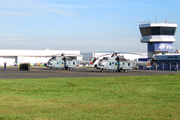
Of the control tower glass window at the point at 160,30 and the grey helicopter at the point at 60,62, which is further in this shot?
the control tower glass window at the point at 160,30

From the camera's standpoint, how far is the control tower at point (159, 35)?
74.7 meters

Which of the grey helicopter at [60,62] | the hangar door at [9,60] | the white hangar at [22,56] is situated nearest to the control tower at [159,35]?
the grey helicopter at [60,62]

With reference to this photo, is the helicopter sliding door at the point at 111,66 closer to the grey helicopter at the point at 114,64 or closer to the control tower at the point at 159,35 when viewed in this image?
the grey helicopter at the point at 114,64

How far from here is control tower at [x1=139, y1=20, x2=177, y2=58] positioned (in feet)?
245

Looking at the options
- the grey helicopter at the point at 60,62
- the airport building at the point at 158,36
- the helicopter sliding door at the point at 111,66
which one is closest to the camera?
the helicopter sliding door at the point at 111,66

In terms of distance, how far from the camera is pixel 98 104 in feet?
40.6

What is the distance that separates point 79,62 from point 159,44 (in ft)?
88.8

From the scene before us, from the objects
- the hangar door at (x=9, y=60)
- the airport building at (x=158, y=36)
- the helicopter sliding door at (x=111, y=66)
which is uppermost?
the airport building at (x=158, y=36)

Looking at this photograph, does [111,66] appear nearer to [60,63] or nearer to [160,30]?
[60,63]

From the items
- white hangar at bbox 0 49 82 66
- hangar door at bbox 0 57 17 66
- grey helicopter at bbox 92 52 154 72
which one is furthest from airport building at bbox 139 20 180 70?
hangar door at bbox 0 57 17 66

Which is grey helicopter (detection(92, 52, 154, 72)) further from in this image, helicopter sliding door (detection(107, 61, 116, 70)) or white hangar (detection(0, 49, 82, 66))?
white hangar (detection(0, 49, 82, 66))

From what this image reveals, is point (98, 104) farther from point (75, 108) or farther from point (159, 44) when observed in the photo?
point (159, 44)

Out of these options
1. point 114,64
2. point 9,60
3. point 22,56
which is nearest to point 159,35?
point 114,64

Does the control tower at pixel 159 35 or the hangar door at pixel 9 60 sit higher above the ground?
the control tower at pixel 159 35
